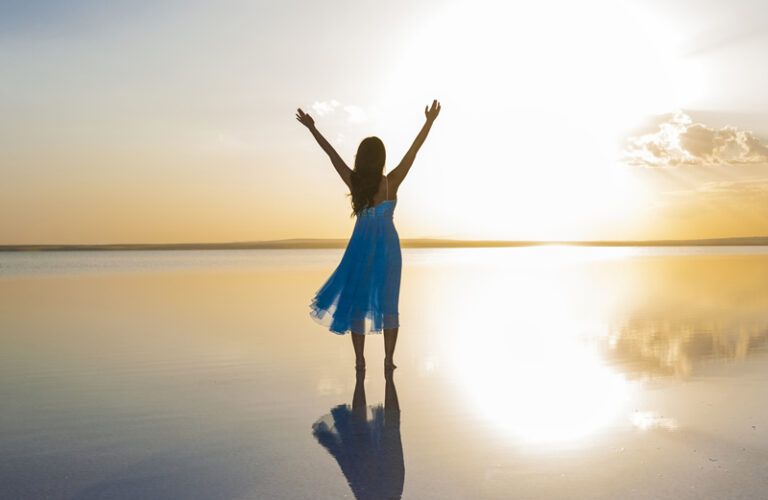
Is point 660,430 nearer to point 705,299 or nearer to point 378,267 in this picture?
point 378,267

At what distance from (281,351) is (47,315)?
293 inches

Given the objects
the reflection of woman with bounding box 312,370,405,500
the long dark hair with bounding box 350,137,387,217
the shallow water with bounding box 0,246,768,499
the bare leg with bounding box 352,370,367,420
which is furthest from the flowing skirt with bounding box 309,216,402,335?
the reflection of woman with bounding box 312,370,405,500

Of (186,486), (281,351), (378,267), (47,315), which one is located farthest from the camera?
(47,315)

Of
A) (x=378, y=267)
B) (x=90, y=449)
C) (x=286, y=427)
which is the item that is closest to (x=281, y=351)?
(x=378, y=267)

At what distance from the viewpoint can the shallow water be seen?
4359 mm

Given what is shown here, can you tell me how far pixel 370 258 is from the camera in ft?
26.2

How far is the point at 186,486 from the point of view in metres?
4.23

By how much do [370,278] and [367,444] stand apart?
9.93 feet

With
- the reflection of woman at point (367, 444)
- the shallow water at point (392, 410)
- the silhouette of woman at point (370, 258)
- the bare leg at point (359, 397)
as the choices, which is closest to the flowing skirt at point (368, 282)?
the silhouette of woman at point (370, 258)

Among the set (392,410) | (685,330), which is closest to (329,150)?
(392,410)

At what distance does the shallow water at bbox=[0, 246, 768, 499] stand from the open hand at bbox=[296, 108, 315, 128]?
2.75m

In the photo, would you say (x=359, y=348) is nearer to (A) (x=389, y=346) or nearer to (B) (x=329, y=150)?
(A) (x=389, y=346)

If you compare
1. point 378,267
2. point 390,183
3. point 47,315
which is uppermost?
point 390,183

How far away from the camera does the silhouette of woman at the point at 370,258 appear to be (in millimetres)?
7895
